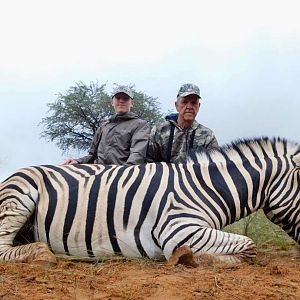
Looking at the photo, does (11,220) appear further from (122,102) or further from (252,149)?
(122,102)

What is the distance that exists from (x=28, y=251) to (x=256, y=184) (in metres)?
1.49

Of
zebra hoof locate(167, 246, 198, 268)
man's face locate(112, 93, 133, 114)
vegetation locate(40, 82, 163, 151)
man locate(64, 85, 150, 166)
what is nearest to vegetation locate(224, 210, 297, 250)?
man locate(64, 85, 150, 166)

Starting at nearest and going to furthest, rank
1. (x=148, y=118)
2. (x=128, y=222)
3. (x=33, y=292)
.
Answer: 1. (x=33, y=292)
2. (x=128, y=222)
3. (x=148, y=118)

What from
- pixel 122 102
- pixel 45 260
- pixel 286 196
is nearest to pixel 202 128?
pixel 122 102

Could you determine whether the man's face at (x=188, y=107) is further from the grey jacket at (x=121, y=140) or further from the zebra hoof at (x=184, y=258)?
the zebra hoof at (x=184, y=258)

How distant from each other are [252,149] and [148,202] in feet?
A: 2.81

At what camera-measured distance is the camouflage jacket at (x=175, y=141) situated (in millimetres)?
5002

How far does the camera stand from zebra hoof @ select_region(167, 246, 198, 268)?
2.94 metres

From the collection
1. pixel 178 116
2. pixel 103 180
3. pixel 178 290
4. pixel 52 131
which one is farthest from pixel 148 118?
pixel 178 290

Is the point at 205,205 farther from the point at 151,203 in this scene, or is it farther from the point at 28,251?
the point at 28,251

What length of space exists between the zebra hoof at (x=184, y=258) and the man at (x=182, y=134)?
1.99 meters

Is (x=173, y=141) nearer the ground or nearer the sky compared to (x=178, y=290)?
nearer the sky

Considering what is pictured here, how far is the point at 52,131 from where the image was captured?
1706 centimetres

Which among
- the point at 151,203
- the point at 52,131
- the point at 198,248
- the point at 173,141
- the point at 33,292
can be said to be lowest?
the point at 33,292
